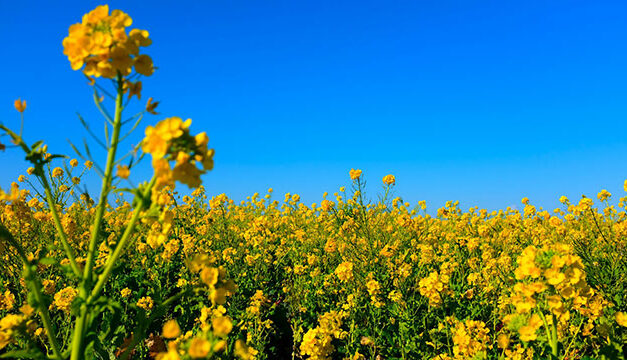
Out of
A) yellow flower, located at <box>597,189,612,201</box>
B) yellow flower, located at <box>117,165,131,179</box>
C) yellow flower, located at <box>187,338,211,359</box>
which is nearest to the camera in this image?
yellow flower, located at <box>187,338,211,359</box>

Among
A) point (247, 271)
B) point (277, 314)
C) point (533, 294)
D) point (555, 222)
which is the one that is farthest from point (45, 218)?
point (555, 222)

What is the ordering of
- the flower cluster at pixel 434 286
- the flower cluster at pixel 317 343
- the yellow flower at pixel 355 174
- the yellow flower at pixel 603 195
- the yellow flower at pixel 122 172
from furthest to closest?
the yellow flower at pixel 603 195
the yellow flower at pixel 355 174
the flower cluster at pixel 434 286
the flower cluster at pixel 317 343
the yellow flower at pixel 122 172

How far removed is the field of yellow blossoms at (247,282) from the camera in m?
1.20

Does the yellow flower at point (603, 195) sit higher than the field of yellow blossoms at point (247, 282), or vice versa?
the yellow flower at point (603, 195)

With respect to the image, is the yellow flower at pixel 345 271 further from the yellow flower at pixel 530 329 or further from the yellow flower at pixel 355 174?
the yellow flower at pixel 530 329

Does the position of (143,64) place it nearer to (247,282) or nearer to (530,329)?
(530,329)

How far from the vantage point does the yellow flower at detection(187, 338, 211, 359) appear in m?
1.05

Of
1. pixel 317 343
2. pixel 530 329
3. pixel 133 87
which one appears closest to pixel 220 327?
pixel 133 87

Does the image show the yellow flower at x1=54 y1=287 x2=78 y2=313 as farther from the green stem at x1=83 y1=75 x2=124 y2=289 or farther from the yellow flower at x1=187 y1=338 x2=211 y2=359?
the yellow flower at x1=187 y1=338 x2=211 y2=359

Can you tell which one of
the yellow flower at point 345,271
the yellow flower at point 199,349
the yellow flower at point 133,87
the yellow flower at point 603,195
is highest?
the yellow flower at point 603,195

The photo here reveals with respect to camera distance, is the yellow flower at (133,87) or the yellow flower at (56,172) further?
the yellow flower at (56,172)

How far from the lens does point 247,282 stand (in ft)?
15.5

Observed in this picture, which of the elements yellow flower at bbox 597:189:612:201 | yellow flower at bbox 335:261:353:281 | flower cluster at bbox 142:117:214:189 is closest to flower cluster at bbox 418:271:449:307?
yellow flower at bbox 335:261:353:281

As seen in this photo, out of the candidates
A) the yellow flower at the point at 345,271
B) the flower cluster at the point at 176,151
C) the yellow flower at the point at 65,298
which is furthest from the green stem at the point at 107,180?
the yellow flower at the point at 345,271
